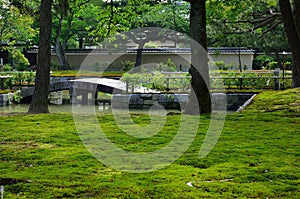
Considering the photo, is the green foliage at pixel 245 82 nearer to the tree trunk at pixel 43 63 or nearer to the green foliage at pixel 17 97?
the green foliage at pixel 17 97

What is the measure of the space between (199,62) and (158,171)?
21.0ft

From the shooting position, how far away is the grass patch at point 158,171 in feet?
13.5

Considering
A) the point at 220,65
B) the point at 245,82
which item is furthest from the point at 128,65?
the point at 245,82

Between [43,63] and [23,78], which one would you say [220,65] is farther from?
[43,63]

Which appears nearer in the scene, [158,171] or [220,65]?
[158,171]

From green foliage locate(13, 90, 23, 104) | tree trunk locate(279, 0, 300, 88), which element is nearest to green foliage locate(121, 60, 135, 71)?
green foliage locate(13, 90, 23, 104)

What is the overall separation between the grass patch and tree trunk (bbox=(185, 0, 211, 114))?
2740 millimetres

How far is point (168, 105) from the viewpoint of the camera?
21.0m

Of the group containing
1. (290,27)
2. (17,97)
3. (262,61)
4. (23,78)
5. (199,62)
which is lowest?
(17,97)

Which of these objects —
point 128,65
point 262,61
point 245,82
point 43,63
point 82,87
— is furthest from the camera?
point 262,61

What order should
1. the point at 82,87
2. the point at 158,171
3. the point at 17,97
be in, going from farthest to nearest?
the point at 82,87
the point at 17,97
the point at 158,171

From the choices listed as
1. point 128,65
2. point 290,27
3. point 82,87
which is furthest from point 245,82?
point 128,65

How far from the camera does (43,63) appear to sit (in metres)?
12.0

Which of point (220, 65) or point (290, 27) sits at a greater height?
point (290, 27)
